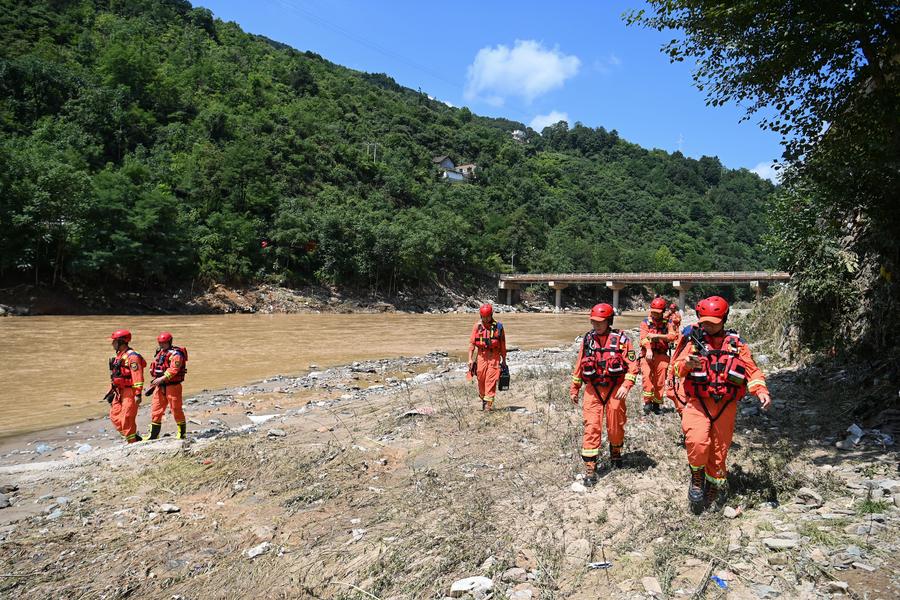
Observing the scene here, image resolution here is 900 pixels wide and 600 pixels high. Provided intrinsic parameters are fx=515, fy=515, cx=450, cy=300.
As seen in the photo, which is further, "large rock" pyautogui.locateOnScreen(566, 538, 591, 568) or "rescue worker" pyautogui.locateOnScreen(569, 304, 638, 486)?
"rescue worker" pyautogui.locateOnScreen(569, 304, 638, 486)

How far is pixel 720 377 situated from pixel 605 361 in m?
1.20

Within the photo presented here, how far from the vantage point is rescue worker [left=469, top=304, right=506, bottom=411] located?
331 inches

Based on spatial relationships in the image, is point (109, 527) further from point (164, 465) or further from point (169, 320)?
point (169, 320)

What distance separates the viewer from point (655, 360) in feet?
27.5

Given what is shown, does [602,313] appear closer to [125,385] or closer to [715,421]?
[715,421]


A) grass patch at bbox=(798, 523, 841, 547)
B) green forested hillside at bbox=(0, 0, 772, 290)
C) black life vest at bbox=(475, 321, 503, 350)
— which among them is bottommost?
grass patch at bbox=(798, 523, 841, 547)

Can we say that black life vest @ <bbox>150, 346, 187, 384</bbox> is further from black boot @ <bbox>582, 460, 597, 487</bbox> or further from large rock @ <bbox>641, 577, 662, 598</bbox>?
large rock @ <bbox>641, 577, 662, 598</bbox>

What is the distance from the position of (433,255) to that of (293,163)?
2256 cm

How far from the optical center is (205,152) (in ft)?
172

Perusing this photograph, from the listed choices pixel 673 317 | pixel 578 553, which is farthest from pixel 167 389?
pixel 673 317

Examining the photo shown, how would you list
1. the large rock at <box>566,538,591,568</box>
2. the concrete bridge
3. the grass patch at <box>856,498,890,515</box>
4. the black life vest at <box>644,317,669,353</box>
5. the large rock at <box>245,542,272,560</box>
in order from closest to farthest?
1. the large rock at <box>566,538,591,568</box>
2. the grass patch at <box>856,498,890,515</box>
3. the large rock at <box>245,542,272,560</box>
4. the black life vest at <box>644,317,669,353</box>
5. the concrete bridge

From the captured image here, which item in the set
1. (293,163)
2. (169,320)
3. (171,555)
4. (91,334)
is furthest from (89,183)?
(171,555)

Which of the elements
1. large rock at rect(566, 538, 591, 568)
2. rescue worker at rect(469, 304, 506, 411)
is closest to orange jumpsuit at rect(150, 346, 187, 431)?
rescue worker at rect(469, 304, 506, 411)

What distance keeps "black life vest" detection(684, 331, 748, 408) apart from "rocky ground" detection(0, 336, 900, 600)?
984mm
